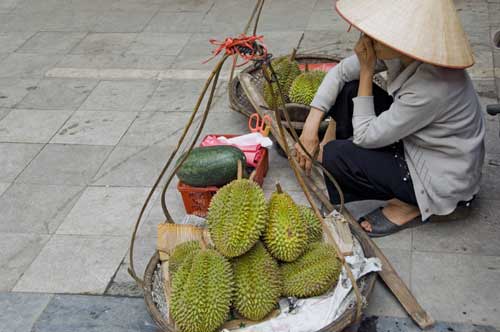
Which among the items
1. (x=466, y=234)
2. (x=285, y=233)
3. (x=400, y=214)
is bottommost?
(x=466, y=234)

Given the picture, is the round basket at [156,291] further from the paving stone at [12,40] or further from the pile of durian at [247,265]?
the paving stone at [12,40]

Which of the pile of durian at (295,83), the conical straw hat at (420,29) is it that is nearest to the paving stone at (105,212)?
the pile of durian at (295,83)

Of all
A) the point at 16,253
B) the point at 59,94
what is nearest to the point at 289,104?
the point at 16,253

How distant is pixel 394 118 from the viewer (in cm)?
257

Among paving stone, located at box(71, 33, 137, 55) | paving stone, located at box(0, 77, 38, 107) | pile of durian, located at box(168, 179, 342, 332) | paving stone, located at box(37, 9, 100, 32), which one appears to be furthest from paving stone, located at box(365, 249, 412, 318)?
paving stone, located at box(37, 9, 100, 32)

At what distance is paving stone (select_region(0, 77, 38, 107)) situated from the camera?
4.69 metres

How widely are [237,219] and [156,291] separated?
50 centimetres

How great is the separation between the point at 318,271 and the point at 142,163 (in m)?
1.77

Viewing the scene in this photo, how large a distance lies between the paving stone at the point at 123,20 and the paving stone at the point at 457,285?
402cm

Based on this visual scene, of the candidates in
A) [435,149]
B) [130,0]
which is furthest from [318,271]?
A: [130,0]

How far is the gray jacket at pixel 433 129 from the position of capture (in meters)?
2.50

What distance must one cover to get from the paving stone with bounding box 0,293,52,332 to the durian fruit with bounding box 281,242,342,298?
1.18 metres

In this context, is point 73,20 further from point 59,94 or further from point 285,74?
point 285,74

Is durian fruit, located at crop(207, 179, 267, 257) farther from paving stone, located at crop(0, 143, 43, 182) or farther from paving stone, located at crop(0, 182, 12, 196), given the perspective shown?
paving stone, located at crop(0, 143, 43, 182)
